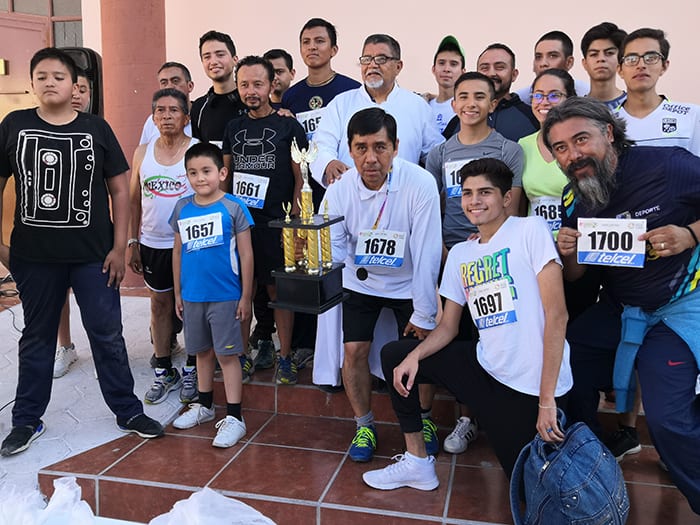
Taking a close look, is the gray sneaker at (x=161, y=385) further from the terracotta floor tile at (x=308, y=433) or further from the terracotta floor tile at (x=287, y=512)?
the terracotta floor tile at (x=287, y=512)

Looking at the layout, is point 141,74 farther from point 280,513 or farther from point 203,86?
point 280,513

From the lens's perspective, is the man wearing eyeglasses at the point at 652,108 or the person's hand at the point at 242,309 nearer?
the man wearing eyeglasses at the point at 652,108

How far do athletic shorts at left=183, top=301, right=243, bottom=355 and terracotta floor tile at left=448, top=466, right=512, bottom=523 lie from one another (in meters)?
1.15

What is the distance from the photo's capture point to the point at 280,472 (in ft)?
9.23

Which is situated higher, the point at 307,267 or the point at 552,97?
the point at 552,97

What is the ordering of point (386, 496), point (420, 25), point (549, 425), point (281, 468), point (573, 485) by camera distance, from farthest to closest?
point (420, 25), point (281, 468), point (386, 496), point (549, 425), point (573, 485)

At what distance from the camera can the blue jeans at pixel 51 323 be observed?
296 cm

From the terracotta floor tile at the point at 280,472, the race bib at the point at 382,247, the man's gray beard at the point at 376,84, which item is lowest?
the terracotta floor tile at the point at 280,472

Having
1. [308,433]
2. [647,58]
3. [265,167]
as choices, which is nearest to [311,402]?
[308,433]

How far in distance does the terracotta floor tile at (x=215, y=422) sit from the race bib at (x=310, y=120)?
1496 mm

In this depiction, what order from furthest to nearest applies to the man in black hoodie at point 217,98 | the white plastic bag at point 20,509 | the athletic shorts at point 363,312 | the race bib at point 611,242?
the man in black hoodie at point 217,98
the athletic shorts at point 363,312
the race bib at point 611,242
the white plastic bag at point 20,509

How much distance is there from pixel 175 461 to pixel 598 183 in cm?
209

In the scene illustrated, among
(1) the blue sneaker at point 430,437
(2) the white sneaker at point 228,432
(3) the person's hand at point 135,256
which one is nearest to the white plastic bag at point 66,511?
(2) the white sneaker at point 228,432

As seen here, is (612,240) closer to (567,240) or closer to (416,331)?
(567,240)
